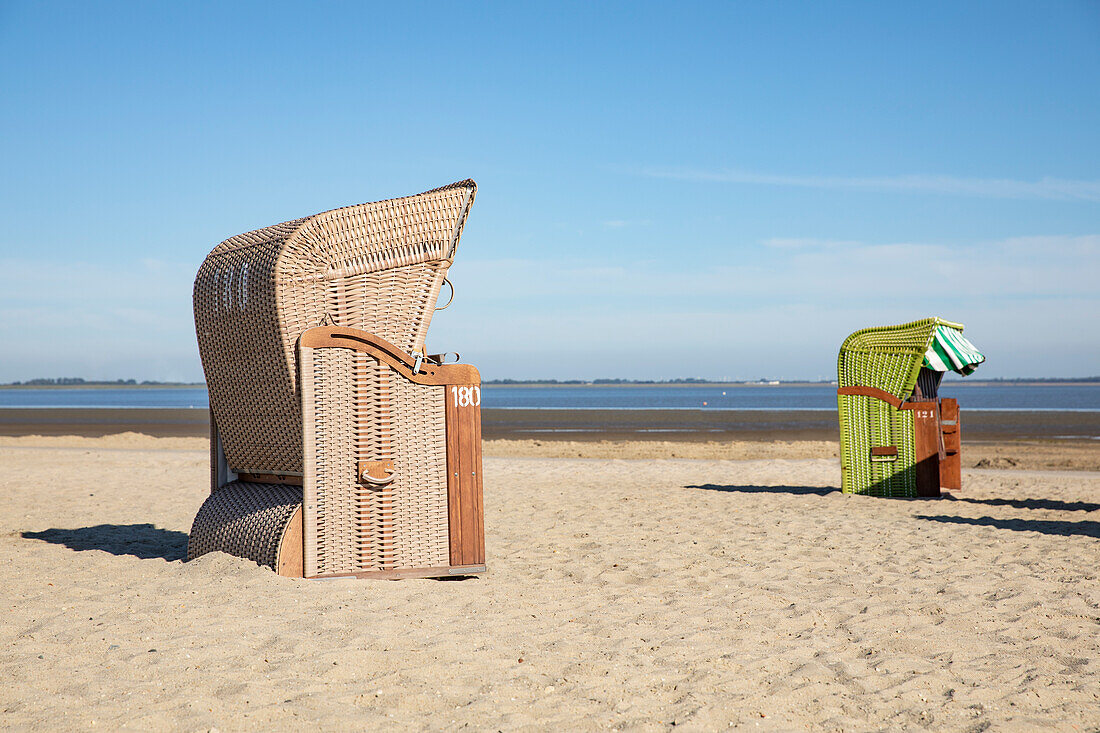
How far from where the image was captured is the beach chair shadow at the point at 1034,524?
844 centimetres

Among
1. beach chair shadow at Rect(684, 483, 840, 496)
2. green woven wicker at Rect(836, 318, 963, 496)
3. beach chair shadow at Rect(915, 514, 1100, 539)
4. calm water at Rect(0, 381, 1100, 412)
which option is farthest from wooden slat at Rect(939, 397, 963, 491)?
calm water at Rect(0, 381, 1100, 412)

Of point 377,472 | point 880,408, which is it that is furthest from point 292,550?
point 880,408

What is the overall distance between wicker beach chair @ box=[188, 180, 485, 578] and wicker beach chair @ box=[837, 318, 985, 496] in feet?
22.7

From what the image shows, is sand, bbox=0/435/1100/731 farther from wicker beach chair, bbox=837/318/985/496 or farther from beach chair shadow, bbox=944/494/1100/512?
wicker beach chair, bbox=837/318/985/496

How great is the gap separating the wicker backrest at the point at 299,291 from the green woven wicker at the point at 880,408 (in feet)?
23.4

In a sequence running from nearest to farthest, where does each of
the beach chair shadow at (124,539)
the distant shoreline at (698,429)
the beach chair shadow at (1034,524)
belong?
1. the beach chair shadow at (124,539)
2. the beach chair shadow at (1034,524)
3. the distant shoreline at (698,429)

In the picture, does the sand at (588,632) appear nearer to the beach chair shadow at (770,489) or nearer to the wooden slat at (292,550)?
the wooden slat at (292,550)

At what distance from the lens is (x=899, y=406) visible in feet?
36.7

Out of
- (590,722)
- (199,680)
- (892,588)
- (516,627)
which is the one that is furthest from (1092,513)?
(199,680)

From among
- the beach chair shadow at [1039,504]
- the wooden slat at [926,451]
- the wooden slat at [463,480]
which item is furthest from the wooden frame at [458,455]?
the beach chair shadow at [1039,504]

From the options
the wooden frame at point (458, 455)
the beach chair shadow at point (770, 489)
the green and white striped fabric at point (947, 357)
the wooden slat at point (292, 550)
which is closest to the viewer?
the wooden slat at point (292, 550)

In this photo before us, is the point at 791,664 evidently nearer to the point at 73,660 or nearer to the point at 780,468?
the point at 73,660

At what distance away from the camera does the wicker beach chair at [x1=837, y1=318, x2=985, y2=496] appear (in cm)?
1112

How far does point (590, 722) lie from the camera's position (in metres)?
3.45
